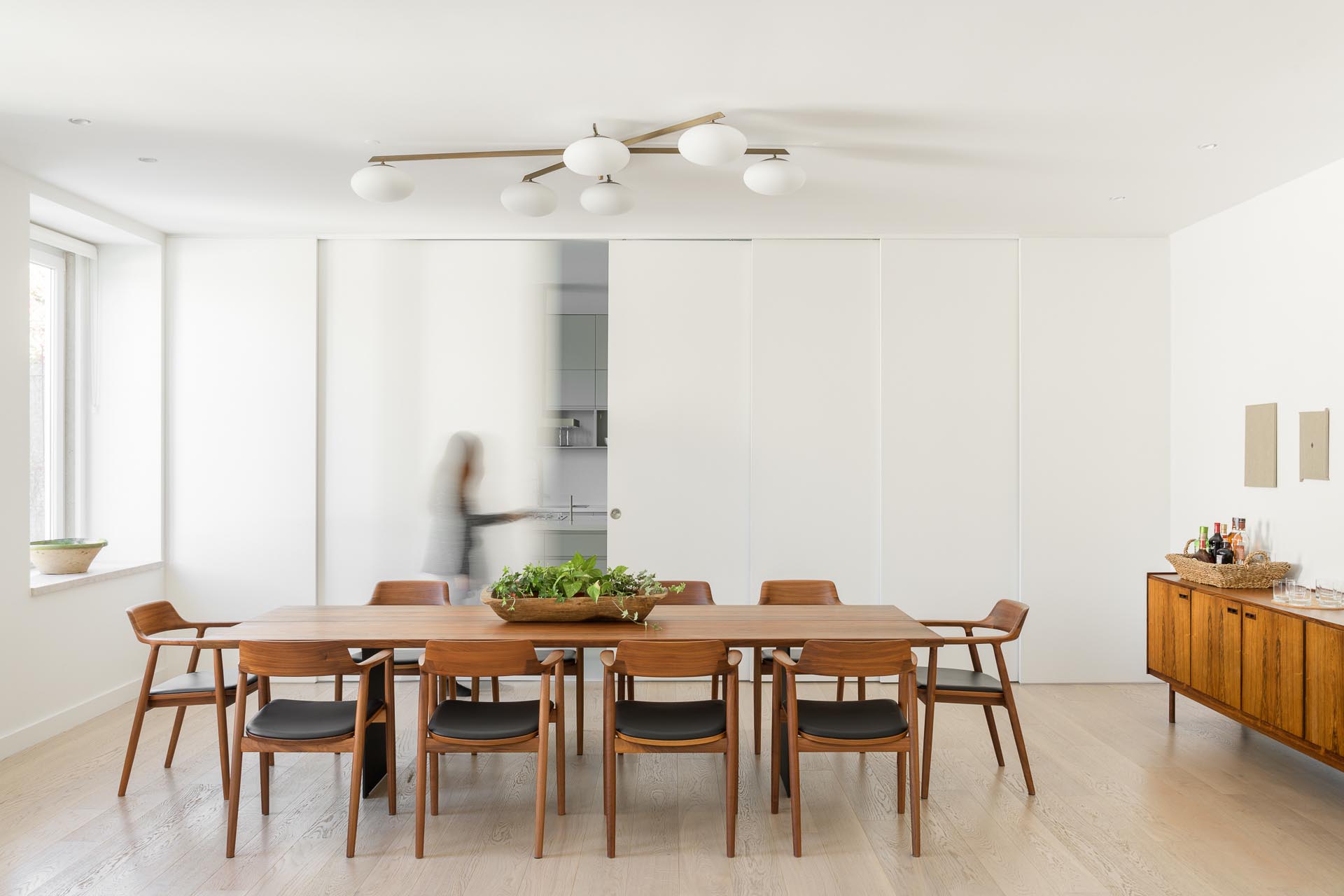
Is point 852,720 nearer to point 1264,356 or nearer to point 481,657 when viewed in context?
point 481,657

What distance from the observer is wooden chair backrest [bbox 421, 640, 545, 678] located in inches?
125

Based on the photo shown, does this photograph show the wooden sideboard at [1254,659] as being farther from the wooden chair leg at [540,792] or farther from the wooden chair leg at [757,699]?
the wooden chair leg at [540,792]

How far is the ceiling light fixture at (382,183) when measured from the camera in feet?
12.6

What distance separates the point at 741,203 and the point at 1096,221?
2.31 metres

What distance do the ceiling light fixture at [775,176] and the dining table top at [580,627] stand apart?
77.2 inches

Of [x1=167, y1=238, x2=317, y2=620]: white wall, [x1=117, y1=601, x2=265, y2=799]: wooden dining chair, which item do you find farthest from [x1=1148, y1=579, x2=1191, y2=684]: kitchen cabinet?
[x1=167, y1=238, x2=317, y2=620]: white wall

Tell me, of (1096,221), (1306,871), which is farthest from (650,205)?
(1306,871)

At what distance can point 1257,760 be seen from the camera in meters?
4.30

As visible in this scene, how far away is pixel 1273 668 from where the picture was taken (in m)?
3.96

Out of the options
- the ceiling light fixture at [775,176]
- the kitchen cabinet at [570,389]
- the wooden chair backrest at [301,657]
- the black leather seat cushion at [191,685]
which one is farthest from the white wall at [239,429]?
the ceiling light fixture at [775,176]

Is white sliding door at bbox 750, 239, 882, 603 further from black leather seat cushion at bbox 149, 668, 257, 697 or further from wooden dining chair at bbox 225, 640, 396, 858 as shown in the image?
black leather seat cushion at bbox 149, 668, 257, 697

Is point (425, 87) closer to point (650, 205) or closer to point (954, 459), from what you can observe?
point (650, 205)

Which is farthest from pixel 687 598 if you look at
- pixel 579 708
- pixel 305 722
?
pixel 305 722

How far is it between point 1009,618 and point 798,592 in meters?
1.09
